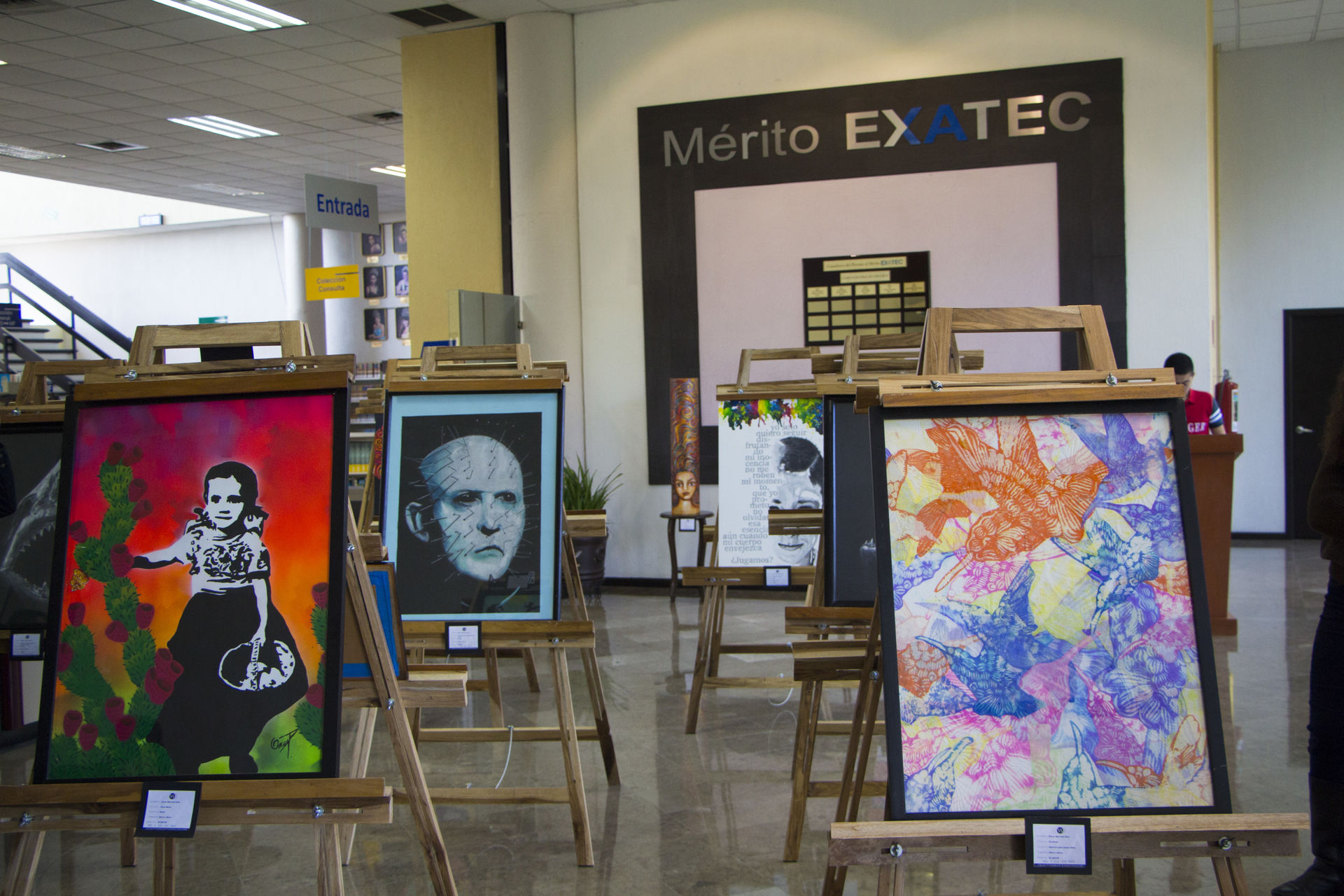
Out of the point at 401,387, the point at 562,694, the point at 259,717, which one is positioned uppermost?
the point at 401,387

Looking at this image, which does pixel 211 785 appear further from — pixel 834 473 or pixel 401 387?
pixel 834 473

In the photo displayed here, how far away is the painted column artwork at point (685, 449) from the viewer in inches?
247

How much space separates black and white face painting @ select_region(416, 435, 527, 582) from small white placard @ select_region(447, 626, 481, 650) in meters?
0.24

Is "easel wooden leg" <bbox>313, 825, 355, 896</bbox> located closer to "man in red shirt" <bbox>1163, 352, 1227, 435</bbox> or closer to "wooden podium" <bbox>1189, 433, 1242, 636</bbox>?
"wooden podium" <bbox>1189, 433, 1242, 636</bbox>

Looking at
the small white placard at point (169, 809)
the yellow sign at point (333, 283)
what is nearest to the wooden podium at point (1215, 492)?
the small white placard at point (169, 809)

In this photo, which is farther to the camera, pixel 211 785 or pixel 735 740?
pixel 735 740

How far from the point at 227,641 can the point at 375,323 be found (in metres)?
12.6

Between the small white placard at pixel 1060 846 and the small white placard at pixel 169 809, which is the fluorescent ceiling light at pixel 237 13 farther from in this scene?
the small white placard at pixel 1060 846

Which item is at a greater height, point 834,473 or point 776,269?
point 776,269

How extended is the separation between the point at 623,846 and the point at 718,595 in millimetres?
1516

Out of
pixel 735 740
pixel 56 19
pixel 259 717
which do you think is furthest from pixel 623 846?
pixel 56 19

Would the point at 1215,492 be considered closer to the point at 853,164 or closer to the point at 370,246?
the point at 853,164

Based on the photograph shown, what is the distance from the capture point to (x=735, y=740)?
12.6 ft

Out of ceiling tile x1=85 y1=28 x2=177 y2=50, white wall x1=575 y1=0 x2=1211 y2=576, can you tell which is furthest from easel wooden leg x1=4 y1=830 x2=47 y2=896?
ceiling tile x1=85 y1=28 x2=177 y2=50
